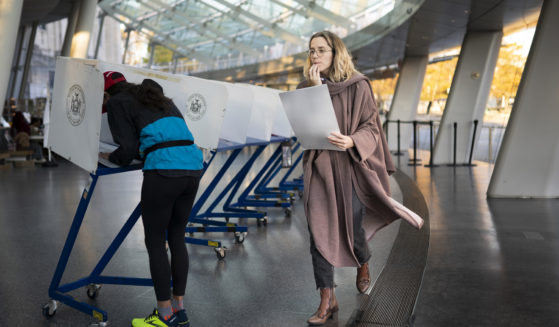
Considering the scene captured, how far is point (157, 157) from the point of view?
2994 mm

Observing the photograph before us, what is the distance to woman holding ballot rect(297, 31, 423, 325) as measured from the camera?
3219 mm

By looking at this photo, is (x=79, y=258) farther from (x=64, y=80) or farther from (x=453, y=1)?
(x=453, y=1)

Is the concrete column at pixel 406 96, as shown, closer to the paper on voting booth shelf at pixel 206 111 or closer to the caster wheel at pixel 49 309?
the paper on voting booth shelf at pixel 206 111

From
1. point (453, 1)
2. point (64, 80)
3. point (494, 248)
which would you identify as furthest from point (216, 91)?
point (453, 1)

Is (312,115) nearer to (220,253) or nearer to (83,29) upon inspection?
(220,253)

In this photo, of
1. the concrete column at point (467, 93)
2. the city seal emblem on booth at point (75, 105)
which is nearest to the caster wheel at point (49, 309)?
the city seal emblem on booth at point (75, 105)

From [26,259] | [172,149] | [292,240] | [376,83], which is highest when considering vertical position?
[376,83]

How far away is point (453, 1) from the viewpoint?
12.4m

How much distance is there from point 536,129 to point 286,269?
5.27m

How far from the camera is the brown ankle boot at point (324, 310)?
3.20m

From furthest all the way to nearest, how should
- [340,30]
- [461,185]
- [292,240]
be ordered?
[340,30], [461,185], [292,240]

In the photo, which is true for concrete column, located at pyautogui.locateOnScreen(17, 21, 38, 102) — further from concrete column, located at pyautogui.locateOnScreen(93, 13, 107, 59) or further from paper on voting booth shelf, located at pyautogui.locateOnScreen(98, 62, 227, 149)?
paper on voting booth shelf, located at pyautogui.locateOnScreen(98, 62, 227, 149)

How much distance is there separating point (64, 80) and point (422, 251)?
3254mm

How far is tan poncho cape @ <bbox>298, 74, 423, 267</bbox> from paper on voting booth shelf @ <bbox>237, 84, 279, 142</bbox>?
2963 mm
